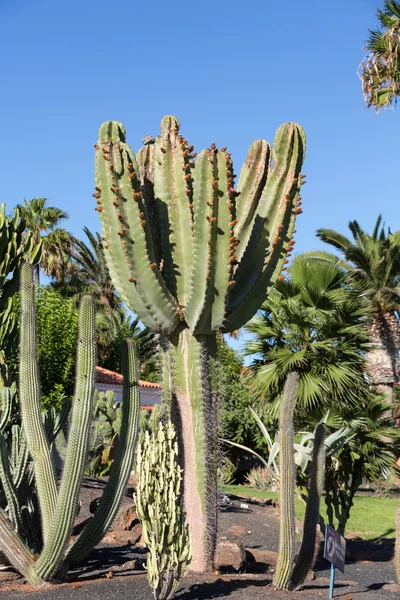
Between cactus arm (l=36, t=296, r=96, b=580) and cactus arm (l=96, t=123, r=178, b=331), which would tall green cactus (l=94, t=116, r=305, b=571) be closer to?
cactus arm (l=96, t=123, r=178, b=331)

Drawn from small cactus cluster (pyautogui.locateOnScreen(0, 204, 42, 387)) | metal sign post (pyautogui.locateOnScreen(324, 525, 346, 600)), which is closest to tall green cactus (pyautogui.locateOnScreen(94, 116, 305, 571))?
metal sign post (pyautogui.locateOnScreen(324, 525, 346, 600))

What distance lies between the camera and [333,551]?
652cm

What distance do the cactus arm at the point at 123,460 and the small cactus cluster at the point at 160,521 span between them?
1.06m

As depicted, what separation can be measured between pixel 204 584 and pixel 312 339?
8548mm

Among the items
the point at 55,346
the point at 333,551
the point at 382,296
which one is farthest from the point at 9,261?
the point at 55,346

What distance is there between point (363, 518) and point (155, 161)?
10894 millimetres

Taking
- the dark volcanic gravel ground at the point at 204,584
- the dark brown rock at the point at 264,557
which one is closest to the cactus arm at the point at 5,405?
the dark volcanic gravel ground at the point at 204,584

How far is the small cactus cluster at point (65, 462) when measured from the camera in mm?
6500

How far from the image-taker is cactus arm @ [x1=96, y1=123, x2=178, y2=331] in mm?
6922

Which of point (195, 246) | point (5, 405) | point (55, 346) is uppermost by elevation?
point (55, 346)

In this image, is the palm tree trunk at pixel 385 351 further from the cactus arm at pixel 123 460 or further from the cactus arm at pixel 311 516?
the cactus arm at pixel 123 460

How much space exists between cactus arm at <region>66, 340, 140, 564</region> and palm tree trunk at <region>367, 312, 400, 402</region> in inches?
612

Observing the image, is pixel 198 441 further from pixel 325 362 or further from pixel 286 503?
pixel 325 362

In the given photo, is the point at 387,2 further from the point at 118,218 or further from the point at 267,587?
the point at 267,587
